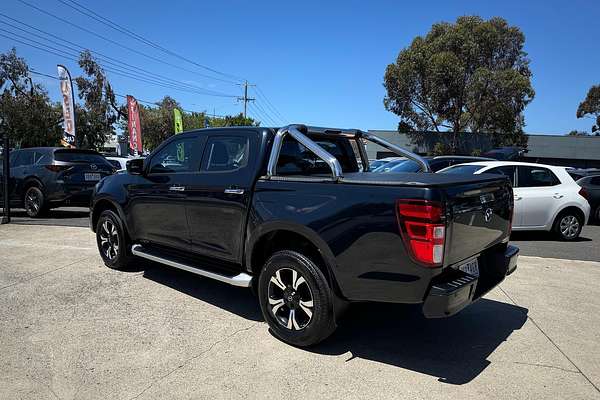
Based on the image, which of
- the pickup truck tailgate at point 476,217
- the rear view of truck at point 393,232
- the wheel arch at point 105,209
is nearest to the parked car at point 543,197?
the pickup truck tailgate at point 476,217

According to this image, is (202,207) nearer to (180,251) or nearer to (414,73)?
(180,251)

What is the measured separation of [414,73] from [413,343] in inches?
1355

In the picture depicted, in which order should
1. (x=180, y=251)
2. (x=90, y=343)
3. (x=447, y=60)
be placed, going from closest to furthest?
(x=90, y=343), (x=180, y=251), (x=447, y=60)

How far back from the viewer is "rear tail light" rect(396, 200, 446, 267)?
3.03 meters

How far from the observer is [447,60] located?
110 feet

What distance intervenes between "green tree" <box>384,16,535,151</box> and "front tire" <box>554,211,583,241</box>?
27252 millimetres

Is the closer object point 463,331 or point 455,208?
point 455,208

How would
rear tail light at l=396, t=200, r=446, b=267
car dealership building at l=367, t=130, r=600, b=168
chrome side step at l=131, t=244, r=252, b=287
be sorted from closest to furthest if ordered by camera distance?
rear tail light at l=396, t=200, r=446, b=267 < chrome side step at l=131, t=244, r=252, b=287 < car dealership building at l=367, t=130, r=600, b=168

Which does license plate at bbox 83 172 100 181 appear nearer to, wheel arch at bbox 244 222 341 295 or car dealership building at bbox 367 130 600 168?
wheel arch at bbox 244 222 341 295

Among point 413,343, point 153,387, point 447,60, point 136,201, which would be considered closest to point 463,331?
point 413,343

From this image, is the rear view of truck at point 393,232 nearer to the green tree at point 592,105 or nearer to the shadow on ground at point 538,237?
the shadow on ground at point 538,237

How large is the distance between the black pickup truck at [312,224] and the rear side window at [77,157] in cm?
612

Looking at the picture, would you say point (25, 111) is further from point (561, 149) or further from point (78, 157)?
point (561, 149)

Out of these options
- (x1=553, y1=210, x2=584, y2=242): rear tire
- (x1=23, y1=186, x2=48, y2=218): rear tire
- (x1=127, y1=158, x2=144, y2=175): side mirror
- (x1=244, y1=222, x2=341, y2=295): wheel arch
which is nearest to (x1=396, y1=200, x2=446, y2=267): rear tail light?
(x1=244, y1=222, x2=341, y2=295): wheel arch
